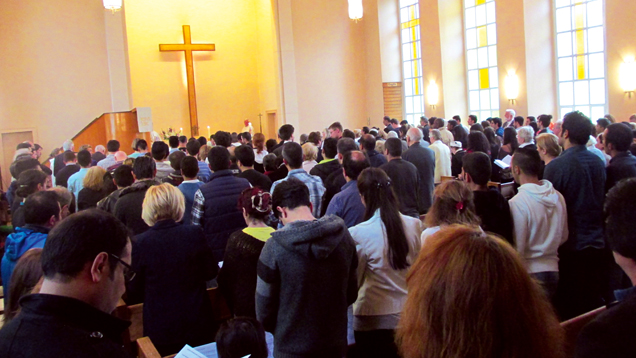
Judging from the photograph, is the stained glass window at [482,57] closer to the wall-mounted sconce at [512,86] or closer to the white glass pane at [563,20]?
the wall-mounted sconce at [512,86]

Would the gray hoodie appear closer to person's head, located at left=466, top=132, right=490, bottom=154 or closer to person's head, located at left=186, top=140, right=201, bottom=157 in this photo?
person's head, located at left=466, top=132, right=490, bottom=154

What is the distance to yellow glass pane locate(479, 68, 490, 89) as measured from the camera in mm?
15188

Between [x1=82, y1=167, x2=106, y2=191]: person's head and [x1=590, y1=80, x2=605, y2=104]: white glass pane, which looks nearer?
[x1=82, y1=167, x2=106, y2=191]: person's head

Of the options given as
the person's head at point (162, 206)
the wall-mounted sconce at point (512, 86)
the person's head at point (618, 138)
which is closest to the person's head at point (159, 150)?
the person's head at point (162, 206)

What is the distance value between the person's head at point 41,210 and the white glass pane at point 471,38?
557 inches

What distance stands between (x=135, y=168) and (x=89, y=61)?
38.0 feet

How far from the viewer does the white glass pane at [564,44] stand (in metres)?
13.1

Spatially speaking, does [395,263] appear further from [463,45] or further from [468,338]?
[463,45]

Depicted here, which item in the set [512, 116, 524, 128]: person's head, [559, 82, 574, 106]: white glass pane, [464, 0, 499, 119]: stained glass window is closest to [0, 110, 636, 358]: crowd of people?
[512, 116, 524, 128]: person's head

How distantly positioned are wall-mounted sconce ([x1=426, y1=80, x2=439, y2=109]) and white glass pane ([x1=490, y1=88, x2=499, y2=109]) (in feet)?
5.56

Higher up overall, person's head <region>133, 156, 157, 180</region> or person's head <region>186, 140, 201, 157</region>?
person's head <region>186, 140, 201, 157</region>

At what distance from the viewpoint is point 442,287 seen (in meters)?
1.39

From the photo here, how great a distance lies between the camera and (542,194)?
12.5 feet

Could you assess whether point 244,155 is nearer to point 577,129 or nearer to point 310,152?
point 310,152
